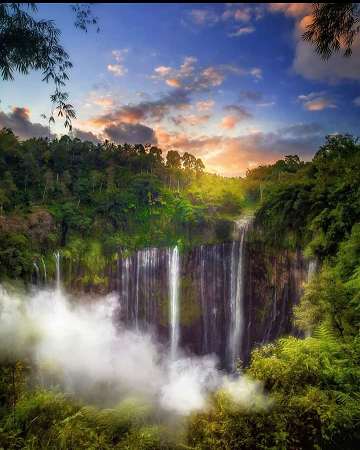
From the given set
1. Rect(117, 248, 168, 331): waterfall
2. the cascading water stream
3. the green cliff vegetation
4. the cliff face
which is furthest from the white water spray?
the green cliff vegetation

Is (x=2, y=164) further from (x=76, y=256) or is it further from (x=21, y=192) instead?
(x=76, y=256)

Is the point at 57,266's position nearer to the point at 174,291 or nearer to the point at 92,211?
the point at 92,211

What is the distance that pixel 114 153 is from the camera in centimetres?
3247

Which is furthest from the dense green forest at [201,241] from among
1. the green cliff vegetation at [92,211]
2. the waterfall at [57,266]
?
the waterfall at [57,266]

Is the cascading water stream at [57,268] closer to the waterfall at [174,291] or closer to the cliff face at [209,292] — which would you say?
the cliff face at [209,292]

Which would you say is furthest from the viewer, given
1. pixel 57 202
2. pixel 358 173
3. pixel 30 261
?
pixel 57 202

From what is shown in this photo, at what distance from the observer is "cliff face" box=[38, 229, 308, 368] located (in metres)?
19.1

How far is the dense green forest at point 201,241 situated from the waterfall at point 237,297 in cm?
162

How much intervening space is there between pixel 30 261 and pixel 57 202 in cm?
858

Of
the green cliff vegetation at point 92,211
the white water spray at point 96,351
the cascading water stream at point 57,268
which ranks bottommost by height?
the white water spray at point 96,351

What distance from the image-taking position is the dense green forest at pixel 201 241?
Result: 2.69 m

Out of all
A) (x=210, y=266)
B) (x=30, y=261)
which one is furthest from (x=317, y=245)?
Result: (x=30, y=261)

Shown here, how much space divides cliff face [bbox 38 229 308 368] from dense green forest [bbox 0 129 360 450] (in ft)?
4.39

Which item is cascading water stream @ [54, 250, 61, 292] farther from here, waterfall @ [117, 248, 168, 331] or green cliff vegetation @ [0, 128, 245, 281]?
waterfall @ [117, 248, 168, 331]
